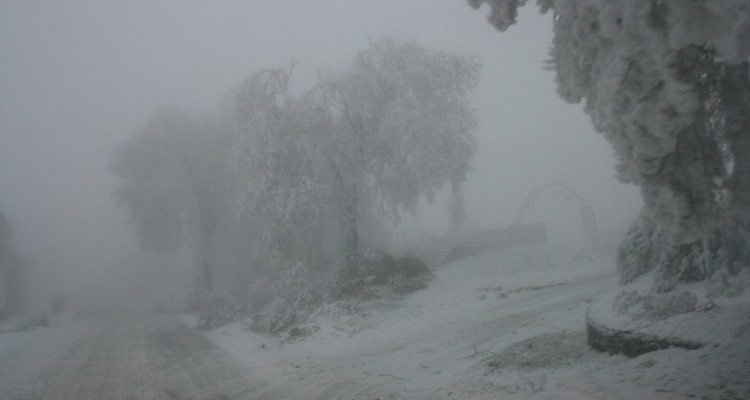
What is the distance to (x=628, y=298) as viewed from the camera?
5.80 meters

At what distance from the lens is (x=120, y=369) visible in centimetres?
856

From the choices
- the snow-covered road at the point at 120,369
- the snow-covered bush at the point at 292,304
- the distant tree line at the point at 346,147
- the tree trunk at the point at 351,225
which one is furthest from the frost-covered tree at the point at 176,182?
the snow-covered road at the point at 120,369

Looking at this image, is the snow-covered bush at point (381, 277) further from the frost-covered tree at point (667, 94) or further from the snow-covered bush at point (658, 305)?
the frost-covered tree at point (667, 94)

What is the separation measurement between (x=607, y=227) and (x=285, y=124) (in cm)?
1937

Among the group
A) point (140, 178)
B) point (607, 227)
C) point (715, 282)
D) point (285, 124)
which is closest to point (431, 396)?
point (715, 282)

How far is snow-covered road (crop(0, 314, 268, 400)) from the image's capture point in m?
6.84

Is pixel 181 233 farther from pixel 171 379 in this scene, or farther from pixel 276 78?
pixel 171 379

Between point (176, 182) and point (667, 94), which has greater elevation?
point (176, 182)

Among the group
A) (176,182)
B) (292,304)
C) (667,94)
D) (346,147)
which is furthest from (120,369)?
(176,182)

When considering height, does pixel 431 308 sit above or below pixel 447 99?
below

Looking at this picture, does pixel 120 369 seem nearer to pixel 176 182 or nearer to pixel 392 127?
pixel 392 127

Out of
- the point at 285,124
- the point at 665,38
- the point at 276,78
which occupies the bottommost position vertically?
the point at 665,38

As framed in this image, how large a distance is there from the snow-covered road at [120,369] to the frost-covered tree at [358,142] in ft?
19.8

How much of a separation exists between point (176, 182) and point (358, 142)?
14.4 meters
